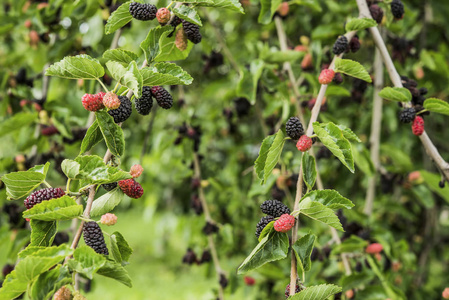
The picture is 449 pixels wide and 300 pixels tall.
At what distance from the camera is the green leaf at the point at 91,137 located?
2.73 feet

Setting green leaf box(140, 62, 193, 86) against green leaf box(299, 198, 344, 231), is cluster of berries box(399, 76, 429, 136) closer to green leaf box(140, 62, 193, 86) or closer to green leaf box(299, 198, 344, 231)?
green leaf box(299, 198, 344, 231)

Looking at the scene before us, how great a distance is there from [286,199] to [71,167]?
1075 millimetres

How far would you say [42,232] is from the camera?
0.76 meters

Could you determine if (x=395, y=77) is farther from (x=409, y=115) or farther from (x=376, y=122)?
(x=376, y=122)

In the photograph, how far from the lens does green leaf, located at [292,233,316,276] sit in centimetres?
84

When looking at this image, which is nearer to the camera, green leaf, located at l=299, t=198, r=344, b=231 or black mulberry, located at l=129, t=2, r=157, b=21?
green leaf, located at l=299, t=198, r=344, b=231

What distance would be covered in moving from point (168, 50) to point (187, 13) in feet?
0.42

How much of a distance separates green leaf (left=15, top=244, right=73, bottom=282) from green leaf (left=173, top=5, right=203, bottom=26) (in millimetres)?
529

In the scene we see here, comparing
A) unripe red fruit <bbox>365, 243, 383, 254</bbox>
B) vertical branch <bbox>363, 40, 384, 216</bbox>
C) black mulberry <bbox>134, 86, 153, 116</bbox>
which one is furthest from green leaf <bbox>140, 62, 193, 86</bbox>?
vertical branch <bbox>363, 40, 384, 216</bbox>

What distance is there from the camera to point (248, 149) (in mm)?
1943

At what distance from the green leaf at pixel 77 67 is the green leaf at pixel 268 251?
1.51ft

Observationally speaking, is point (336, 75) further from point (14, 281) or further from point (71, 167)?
point (14, 281)

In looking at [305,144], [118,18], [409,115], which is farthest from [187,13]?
[409,115]

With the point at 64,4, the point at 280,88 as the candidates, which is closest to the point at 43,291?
the point at 280,88
